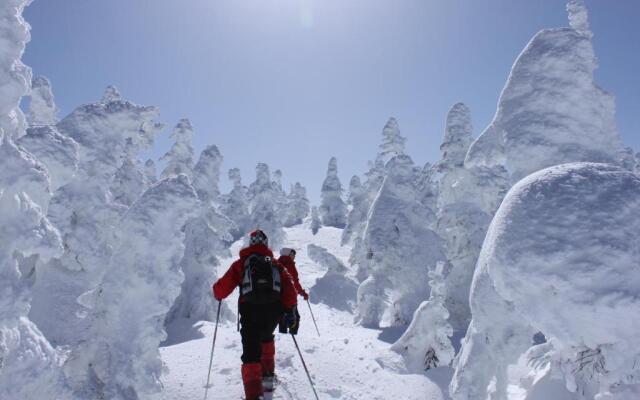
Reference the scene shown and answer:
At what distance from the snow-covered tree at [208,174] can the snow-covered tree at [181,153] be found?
2.57 ft


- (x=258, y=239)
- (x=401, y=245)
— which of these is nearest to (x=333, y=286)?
(x=401, y=245)

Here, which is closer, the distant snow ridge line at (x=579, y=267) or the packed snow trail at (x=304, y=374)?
the distant snow ridge line at (x=579, y=267)

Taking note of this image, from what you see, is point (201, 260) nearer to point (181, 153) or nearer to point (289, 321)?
point (181, 153)

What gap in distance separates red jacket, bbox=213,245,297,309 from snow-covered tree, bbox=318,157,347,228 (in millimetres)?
62111

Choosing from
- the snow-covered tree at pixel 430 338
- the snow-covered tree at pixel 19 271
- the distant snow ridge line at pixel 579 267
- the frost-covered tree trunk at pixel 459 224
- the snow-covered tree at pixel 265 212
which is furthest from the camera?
the snow-covered tree at pixel 265 212

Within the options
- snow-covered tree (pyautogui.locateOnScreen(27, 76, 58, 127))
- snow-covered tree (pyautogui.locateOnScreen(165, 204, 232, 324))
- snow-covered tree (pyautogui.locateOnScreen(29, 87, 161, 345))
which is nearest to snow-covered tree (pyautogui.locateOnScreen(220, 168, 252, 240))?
snow-covered tree (pyautogui.locateOnScreen(165, 204, 232, 324))

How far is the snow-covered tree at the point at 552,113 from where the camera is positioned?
31.9 ft

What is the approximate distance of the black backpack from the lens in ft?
21.0

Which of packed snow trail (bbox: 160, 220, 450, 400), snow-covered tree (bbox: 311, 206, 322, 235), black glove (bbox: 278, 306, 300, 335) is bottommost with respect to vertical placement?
packed snow trail (bbox: 160, 220, 450, 400)

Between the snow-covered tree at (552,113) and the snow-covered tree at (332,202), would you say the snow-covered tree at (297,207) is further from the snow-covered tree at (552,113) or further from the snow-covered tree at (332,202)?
the snow-covered tree at (552,113)

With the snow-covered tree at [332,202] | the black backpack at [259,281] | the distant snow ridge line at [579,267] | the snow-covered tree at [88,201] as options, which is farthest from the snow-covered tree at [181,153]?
the snow-covered tree at [332,202]

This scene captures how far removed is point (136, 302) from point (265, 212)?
129 feet

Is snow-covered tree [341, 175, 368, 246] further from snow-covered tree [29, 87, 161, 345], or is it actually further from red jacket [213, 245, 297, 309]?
red jacket [213, 245, 297, 309]

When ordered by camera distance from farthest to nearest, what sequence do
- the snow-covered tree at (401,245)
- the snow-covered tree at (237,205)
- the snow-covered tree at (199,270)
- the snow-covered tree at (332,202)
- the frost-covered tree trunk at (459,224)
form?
the snow-covered tree at (332,202)
the snow-covered tree at (237,205)
the snow-covered tree at (401,245)
the snow-covered tree at (199,270)
the frost-covered tree trunk at (459,224)
